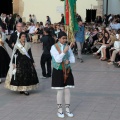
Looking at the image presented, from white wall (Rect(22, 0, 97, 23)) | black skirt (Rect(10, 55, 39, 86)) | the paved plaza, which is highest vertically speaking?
white wall (Rect(22, 0, 97, 23))

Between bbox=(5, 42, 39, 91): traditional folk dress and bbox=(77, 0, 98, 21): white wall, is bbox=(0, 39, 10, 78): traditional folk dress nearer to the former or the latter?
bbox=(5, 42, 39, 91): traditional folk dress

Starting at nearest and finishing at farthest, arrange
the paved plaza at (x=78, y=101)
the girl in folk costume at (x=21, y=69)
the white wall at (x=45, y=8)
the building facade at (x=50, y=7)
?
the paved plaza at (x=78, y=101) < the girl in folk costume at (x=21, y=69) < the building facade at (x=50, y=7) < the white wall at (x=45, y=8)

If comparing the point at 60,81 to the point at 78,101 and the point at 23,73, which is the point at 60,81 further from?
the point at 23,73

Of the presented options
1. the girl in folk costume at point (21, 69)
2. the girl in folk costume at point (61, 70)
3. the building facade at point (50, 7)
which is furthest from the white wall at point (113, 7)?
the girl in folk costume at point (61, 70)

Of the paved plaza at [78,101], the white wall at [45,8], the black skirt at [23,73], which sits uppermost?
the white wall at [45,8]

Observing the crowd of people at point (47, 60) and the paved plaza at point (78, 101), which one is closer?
the crowd of people at point (47, 60)

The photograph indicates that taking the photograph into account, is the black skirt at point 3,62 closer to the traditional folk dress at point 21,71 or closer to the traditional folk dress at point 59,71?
the traditional folk dress at point 21,71

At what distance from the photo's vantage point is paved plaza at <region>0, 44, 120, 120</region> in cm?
764

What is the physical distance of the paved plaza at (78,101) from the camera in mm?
7641

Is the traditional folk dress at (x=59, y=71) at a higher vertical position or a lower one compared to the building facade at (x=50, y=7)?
lower

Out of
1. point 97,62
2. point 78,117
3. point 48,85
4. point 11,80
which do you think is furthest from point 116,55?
point 78,117

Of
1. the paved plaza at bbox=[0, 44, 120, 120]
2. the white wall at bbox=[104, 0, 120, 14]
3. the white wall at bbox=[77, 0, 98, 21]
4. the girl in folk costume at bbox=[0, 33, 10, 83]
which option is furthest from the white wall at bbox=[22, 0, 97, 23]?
the girl in folk costume at bbox=[0, 33, 10, 83]

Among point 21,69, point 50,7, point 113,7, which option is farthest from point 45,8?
point 21,69

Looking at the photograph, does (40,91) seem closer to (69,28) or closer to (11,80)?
(11,80)
